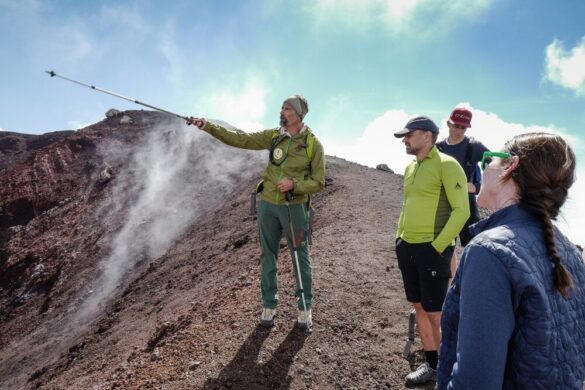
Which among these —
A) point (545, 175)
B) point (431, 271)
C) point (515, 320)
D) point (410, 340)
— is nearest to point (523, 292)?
point (515, 320)

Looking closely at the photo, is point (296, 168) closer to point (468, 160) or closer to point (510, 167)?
point (468, 160)

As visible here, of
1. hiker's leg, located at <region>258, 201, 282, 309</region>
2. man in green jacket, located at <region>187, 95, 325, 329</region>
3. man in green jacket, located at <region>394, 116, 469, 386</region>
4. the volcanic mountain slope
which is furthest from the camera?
hiker's leg, located at <region>258, 201, 282, 309</region>

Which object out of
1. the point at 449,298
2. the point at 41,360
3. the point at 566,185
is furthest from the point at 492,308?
the point at 41,360

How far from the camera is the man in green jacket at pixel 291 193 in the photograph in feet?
16.4

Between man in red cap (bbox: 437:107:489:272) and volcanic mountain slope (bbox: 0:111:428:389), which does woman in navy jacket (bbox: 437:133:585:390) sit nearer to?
volcanic mountain slope (bbox: 0:111:428:389)

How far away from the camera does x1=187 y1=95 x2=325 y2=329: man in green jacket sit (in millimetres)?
5012

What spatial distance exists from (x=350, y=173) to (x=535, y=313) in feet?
51.0

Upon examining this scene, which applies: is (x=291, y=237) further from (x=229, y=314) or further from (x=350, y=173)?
(x=350, y=173)

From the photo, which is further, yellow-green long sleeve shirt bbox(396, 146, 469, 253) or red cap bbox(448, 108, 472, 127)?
red cap bbox(448, 108, 472, 127)

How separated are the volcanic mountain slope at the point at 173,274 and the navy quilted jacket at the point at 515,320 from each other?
Result: 3.22 metres

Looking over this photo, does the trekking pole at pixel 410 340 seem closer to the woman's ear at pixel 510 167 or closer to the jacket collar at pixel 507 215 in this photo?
the jacket collar at pixel 507 215

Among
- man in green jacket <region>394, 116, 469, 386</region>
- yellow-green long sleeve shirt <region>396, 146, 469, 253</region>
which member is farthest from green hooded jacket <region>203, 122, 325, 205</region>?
yellow-green long sleeve shirt <region>396, 146, 469, 253</region>

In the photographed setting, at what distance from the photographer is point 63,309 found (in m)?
13.8

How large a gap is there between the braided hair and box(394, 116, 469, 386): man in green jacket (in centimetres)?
188
